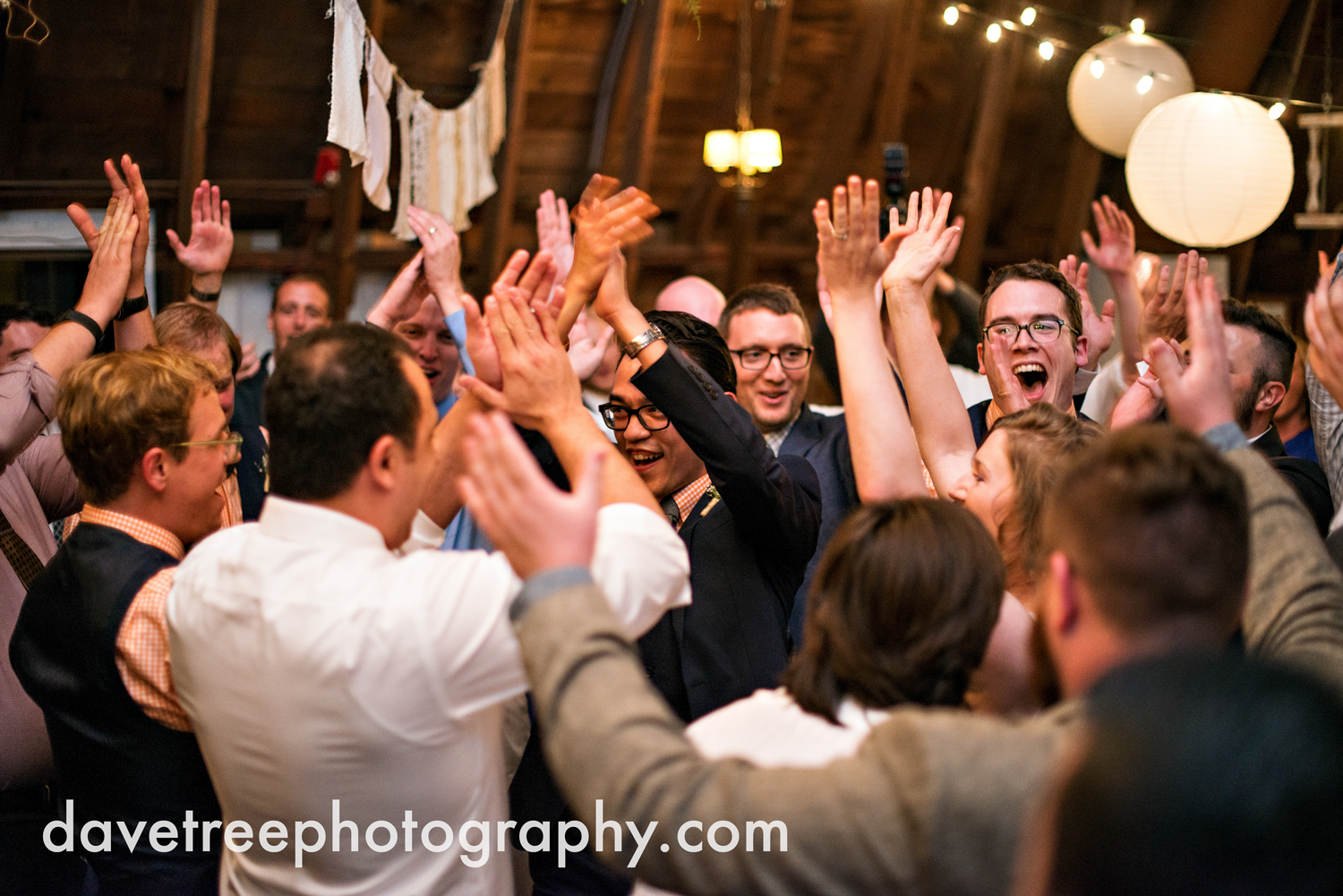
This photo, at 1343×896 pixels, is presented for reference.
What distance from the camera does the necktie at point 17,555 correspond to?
6.98 ft

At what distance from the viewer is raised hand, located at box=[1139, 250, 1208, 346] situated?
7.92 feet

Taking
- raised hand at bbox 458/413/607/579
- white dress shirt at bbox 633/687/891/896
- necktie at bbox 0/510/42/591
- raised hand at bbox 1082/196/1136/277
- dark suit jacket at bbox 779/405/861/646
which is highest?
raised hand at bbox 1082/196/1136/277

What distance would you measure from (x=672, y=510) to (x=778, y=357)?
1.11 meters

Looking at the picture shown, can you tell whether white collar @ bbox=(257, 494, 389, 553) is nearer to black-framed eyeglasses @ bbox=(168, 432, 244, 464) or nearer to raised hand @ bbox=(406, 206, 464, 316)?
black-framed eyeglasses @ bbox=(168, 432, 244, 464)

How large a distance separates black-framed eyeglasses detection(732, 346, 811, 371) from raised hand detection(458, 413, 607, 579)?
2.01 metres

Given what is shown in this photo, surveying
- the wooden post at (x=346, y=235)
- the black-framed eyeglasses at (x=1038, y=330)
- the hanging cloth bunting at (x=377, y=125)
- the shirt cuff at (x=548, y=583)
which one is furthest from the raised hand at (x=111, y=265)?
the wooden post at (x=346, y=235)

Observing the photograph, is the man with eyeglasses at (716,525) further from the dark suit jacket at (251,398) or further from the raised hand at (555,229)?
the dark suit jacket at (251,398)

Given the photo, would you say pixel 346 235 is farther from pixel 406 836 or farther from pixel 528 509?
pixel 528 509

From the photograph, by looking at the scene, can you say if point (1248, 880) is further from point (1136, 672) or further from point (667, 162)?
point (667, 162)

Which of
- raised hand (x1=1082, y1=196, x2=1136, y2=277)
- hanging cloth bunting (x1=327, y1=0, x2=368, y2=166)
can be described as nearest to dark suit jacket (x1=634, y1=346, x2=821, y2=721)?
raised hand (x1=1082, y1=196, x2=1136, y2=277)

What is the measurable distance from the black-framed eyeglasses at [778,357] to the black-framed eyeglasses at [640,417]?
1.08 metres

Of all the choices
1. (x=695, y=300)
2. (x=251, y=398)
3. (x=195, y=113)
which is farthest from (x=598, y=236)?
(x=195, y=113)

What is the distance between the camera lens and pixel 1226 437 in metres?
1.30

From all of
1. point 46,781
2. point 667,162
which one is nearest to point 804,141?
point 667,162
